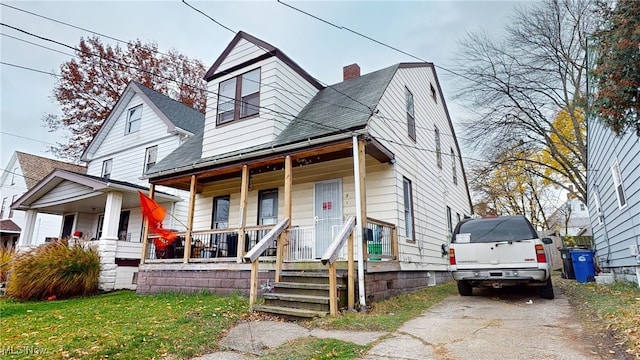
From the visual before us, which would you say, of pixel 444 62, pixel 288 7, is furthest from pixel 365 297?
pixel 444 62

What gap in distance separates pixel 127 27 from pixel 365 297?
29.6 ft

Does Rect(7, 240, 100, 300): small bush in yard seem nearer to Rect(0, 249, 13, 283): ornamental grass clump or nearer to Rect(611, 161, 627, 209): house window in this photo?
Rect(0, 249, 13, 283): ornamental grass clump

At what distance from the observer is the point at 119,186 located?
12.1m

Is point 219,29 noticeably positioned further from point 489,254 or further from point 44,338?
point 489,254

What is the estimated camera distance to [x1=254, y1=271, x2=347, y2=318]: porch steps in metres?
5.96

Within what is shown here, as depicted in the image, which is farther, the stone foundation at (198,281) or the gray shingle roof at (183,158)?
the gray shingle roof at (183,158)

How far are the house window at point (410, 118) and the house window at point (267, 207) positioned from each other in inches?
175

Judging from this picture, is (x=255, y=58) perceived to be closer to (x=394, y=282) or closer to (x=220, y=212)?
(x=220, y=212)

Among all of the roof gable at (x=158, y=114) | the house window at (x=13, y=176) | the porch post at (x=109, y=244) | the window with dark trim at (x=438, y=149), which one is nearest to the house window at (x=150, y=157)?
the roof gable at (x=158, y=114)

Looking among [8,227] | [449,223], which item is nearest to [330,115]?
[449,223]

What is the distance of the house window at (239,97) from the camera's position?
34.1 ft

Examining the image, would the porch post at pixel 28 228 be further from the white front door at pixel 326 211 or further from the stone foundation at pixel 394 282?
the stone foundation at pixel 394 282

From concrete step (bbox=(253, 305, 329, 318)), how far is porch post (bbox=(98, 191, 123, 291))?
25.3 ft

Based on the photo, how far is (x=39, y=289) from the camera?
9.41m
